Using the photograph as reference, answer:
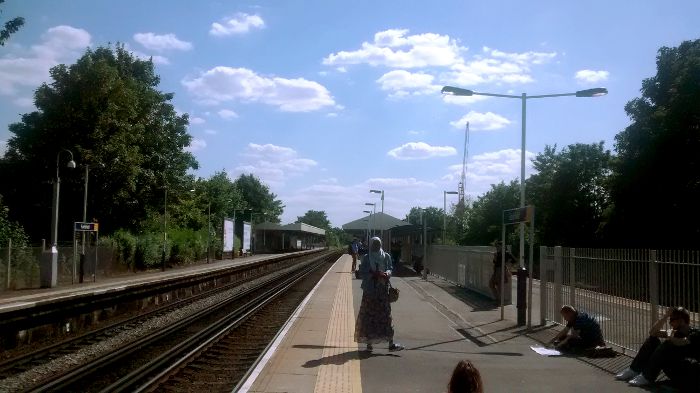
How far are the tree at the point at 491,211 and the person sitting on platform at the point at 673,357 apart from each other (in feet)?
169

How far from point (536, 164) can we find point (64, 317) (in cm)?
4668

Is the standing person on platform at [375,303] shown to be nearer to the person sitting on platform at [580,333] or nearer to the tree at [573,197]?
the person sitting on platform at [580,333]

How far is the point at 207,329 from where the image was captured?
644 inches

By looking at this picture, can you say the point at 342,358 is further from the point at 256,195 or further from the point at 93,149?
the point at 256,195

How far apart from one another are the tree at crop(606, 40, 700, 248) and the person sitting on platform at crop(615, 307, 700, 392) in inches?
985

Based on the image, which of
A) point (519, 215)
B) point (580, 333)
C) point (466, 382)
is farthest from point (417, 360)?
point (466, 382)

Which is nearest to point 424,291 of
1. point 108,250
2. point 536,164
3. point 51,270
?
point 51,270

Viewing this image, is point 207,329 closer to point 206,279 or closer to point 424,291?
point 424,291

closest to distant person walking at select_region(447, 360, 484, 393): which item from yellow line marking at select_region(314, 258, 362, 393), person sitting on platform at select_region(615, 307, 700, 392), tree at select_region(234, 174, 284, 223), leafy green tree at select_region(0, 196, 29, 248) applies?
yellow line marking at select_region(314, 258, 362, 393)

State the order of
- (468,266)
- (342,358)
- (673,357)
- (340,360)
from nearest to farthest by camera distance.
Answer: (673,357)
(340,360)
(342,358)
(468,266)

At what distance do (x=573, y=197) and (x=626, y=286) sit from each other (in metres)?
39.8

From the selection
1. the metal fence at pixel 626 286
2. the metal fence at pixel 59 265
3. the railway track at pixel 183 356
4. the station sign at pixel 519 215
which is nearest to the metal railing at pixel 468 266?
the station sign at pixel 519 215

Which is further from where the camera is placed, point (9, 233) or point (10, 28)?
point (9, 233)

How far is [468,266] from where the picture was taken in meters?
26.6
